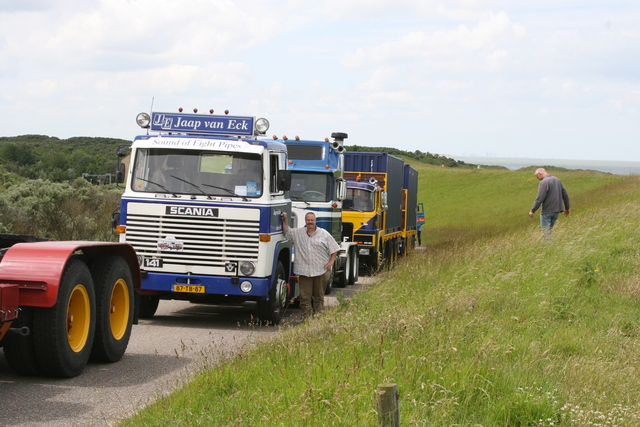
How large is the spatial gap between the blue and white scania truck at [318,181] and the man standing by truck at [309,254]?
4102 millimetres

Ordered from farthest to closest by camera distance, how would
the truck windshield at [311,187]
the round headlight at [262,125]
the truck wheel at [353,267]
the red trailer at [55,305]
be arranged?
the truck wheel at [353,267]
the truck windshield at [311,187]
the round headlight at [262,125]
the red trailer at [55,305]

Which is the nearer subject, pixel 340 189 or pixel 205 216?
pixel 205 216

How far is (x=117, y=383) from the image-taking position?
774 centimetres

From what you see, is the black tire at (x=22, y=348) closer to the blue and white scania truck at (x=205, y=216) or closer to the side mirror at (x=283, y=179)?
the blue and white scania truck at (x=205, y=216)

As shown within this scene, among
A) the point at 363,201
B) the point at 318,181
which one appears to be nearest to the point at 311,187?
the point at 318,181

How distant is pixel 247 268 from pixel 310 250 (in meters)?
1.39

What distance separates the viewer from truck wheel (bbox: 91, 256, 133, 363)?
8367 mm

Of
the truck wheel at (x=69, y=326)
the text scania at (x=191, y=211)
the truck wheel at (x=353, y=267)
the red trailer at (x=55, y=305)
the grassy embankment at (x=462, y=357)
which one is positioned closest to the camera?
the grassy embankment at (x=462, y=357)

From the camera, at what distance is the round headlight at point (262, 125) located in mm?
12125

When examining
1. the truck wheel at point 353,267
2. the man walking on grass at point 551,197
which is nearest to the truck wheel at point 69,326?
the man walking on grass at point 551,197

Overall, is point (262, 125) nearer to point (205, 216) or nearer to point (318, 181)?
point (205, 216)

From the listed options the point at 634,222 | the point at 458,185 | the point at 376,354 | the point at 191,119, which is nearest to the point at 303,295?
the point at 191,119

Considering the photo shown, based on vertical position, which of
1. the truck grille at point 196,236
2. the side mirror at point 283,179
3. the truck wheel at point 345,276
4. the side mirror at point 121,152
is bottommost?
the truck wheel at point 345,276

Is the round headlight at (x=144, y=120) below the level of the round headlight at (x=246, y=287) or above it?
above
